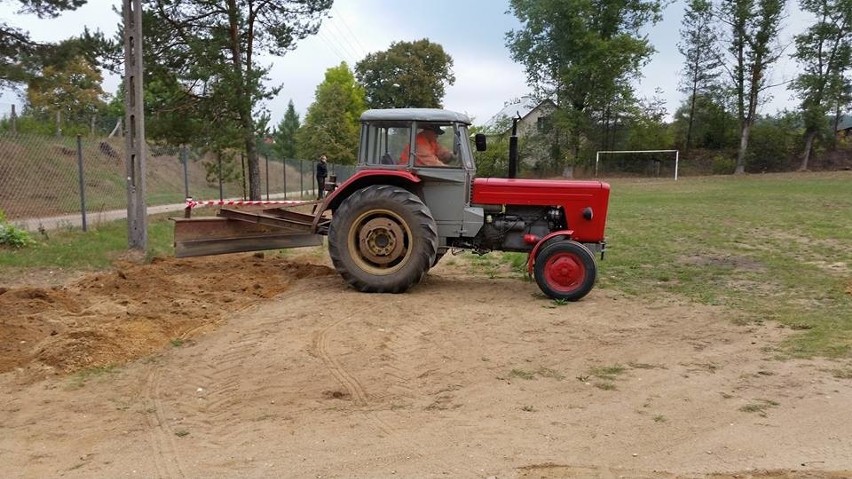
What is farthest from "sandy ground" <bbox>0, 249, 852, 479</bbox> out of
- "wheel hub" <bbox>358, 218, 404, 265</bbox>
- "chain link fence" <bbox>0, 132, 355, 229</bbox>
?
"chain link fence" <bbox>0, 132, 355, 229</bbox>

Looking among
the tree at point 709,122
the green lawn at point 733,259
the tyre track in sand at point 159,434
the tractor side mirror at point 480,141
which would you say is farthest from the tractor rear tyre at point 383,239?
the tree at point 709,122

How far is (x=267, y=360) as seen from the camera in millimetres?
5324

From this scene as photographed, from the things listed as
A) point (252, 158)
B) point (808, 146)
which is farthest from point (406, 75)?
point (252, 158)

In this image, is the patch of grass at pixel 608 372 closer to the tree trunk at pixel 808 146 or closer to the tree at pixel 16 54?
the tree at pixel 16 54

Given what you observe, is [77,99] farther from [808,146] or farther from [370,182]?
[808,146]

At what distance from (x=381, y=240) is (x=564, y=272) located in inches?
89.8

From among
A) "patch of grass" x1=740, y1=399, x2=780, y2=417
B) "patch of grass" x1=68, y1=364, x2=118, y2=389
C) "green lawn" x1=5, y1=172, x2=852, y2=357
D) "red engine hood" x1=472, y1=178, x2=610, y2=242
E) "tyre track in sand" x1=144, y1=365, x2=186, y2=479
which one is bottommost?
"tyre track in sand" x1=144, y1=365, x2=186, y2=479

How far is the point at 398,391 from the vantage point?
4789mm

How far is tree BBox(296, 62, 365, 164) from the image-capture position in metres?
54.3

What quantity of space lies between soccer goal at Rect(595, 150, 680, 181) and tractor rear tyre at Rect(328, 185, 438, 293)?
38.7 m

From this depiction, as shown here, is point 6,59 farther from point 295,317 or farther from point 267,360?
point 267,360

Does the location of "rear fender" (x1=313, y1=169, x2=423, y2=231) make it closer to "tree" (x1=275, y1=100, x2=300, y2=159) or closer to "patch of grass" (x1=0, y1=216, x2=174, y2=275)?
"patch of grass" (x1=0, y1=216, x2=174, y2=275)

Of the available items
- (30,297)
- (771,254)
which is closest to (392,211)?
(30,297)

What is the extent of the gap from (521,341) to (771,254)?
710 centimetres
